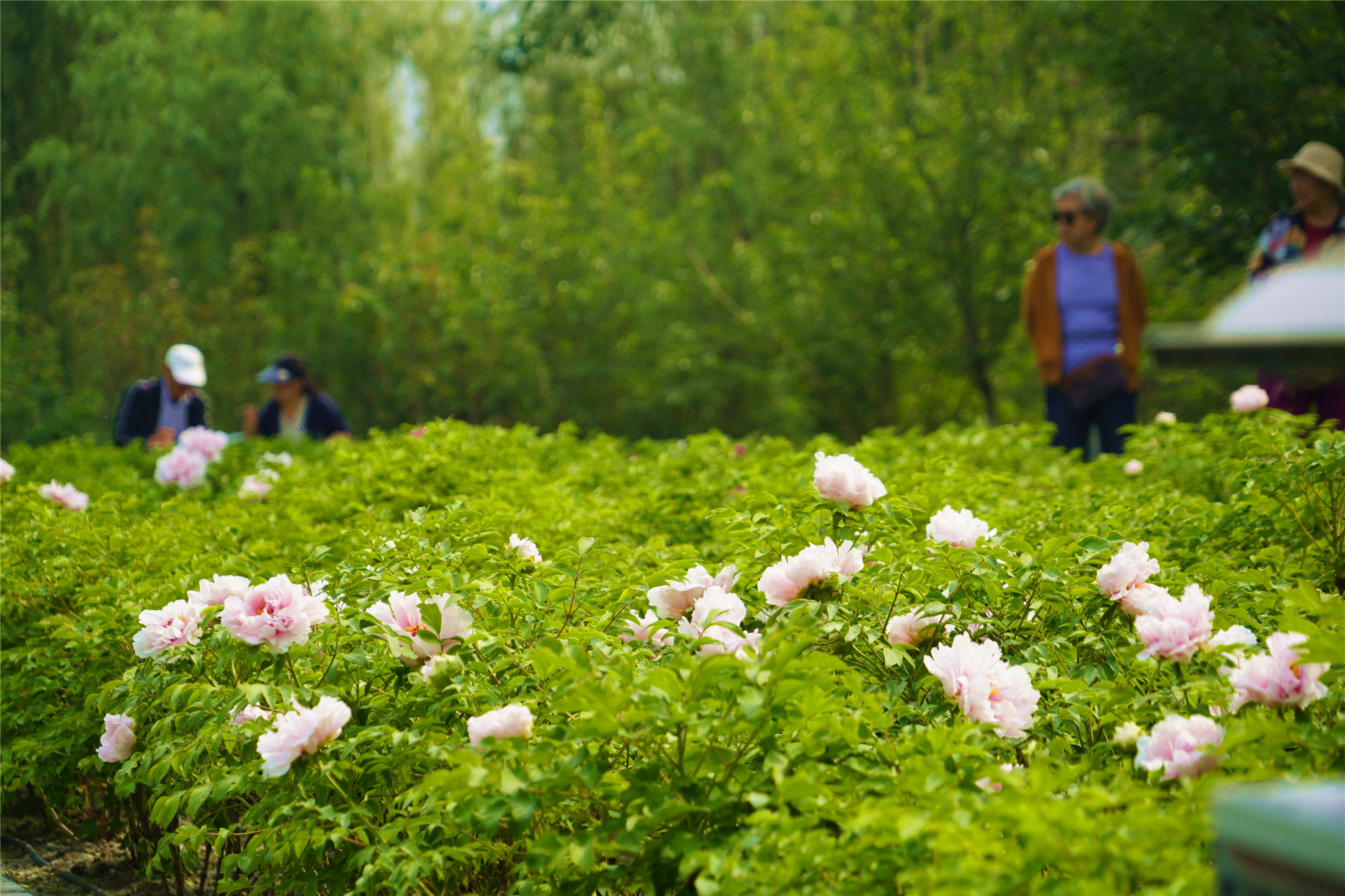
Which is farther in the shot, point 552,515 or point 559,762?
point 552,515

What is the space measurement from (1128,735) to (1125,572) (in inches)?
15.4

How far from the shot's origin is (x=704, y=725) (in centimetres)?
174

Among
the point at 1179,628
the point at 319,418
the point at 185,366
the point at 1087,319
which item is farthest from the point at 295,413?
the point at 1179,628

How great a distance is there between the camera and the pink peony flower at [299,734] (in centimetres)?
203

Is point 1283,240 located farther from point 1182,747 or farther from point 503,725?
point 503,725

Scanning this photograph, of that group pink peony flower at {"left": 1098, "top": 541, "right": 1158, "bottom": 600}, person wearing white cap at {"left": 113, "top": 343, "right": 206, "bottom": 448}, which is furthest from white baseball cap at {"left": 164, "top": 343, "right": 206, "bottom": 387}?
pink peony flower at {"left": 1098, "top": 541, "right": 1158, "bottom": 600}

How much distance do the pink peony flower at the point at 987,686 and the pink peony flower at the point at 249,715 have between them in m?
1.19

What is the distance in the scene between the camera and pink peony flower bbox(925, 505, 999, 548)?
2449 mm

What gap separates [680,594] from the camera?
2.26m

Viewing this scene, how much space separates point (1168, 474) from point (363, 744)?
123 inches

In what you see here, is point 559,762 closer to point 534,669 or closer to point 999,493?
point 534,669

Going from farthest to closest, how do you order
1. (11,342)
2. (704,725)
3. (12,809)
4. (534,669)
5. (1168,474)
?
1. (11,342)
2. (1168,474)
3. (12,809)
4. (534,669)
5. (704,725)

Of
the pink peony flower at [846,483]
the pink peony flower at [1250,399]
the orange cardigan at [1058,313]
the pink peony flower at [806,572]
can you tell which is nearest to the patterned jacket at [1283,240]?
the orange cardigan at [1058,313]

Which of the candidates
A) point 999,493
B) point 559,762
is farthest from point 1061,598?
point 999,493
